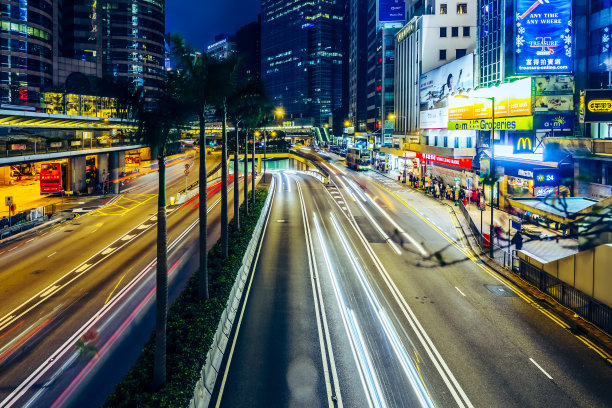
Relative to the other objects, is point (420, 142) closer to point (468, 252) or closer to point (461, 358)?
point (468, 252)

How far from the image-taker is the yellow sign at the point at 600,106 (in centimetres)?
2980

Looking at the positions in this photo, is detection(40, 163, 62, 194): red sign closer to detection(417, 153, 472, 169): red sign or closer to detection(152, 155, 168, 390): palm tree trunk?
detection(152, 155, 168, 390): palm tree trunk

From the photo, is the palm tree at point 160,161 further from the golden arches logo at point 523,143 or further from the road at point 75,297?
the golden arches logo at point 523,143

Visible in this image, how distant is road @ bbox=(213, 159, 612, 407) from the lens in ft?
45.0

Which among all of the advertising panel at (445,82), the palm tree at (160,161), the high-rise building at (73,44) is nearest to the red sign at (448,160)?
the advertising panel at (445,82)

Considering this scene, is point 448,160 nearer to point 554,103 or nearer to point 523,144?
point 523,144

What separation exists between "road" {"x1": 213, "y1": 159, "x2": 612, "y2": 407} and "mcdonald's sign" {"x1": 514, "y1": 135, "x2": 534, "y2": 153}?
1329cm

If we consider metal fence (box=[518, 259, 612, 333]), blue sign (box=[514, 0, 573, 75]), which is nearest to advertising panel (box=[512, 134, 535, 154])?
blue sign (box=[514, 0, 573, 75])

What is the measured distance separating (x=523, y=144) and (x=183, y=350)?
117 ft

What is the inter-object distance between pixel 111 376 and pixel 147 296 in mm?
7585

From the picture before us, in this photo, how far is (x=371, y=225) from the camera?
40.4m

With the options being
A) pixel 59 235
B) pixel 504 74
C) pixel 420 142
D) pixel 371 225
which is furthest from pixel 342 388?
pixel 420 142

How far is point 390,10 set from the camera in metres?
111

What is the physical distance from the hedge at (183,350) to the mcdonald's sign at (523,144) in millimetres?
29399
